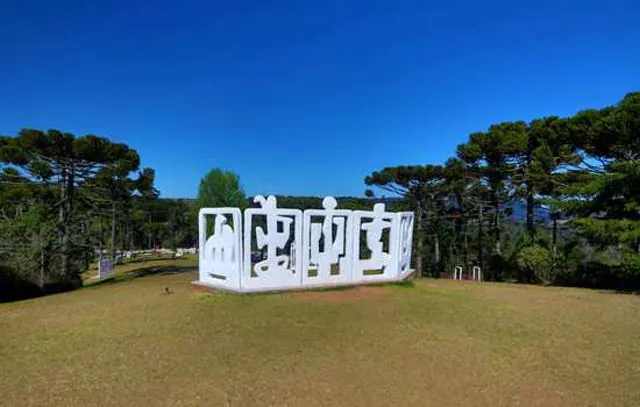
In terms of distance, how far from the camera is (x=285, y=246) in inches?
437

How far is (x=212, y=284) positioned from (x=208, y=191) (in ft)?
77.4

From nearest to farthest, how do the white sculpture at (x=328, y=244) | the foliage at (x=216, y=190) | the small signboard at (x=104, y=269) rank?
1. the white sculpture at (x=328, y=244)
2. the small signboard at (x=104, y=269)
3. the foliage at (x=216, y=190)

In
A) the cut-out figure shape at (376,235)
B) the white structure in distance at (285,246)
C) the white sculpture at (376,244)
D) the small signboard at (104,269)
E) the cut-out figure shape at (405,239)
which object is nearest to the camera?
the white structure in distance at (285,246)

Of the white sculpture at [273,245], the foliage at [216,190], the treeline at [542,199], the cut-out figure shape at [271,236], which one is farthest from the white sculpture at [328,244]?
the foliage at [216,190]

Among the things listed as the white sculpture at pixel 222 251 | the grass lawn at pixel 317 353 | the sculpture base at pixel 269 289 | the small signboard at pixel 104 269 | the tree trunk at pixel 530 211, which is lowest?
the small signboard at pixel 104 269

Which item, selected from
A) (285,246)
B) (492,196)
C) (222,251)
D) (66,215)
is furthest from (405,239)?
(66,215)

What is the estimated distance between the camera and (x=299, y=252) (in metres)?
10.7

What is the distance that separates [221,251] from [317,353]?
17.1 ft

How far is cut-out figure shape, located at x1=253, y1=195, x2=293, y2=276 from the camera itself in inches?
405

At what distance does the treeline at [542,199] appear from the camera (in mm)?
14152

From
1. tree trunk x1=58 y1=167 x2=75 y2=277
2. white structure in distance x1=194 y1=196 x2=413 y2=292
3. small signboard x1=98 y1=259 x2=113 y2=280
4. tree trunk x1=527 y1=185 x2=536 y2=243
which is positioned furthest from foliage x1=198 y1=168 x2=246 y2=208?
white structure in distance x1=194 y1=196 x2=413 y2=292

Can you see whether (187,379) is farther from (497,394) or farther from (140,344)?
(497,394)

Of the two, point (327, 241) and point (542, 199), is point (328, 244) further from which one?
point (542, 199)

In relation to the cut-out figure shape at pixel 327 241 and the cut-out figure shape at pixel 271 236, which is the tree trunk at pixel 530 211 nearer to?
the cut-out figure shape at pixel 327 241
